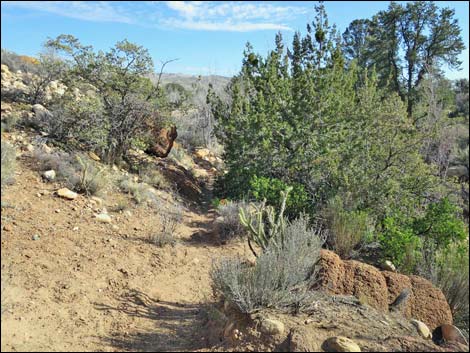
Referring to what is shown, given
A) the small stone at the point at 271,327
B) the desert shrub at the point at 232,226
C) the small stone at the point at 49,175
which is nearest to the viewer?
the small stone at the point at 271,327

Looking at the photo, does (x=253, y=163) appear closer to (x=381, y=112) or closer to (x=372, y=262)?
(x=381, y=112)

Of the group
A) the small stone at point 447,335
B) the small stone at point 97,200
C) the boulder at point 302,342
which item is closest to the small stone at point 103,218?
the small stone at point 97,200

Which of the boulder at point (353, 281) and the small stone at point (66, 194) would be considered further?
the small stone at point (66, 194)

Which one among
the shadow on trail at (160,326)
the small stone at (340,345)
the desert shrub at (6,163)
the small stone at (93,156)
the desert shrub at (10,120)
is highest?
the desert shrub at (10,120)

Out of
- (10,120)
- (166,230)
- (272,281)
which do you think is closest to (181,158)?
(10,120)

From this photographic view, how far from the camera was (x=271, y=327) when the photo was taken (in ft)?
12.2

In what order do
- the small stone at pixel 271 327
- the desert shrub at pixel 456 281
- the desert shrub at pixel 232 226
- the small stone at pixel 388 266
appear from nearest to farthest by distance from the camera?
the small stone at pixel 271 327 → the desert shrub at pixel 456 281 → the small stone at pixel 388 266 → the desert shrub at pixel 232 226

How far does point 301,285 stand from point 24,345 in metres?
2.51

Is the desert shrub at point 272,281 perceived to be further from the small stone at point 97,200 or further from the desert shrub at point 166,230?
the small stone at point 97,200

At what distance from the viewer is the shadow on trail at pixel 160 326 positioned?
13.1ft

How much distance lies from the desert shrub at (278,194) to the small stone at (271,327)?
4.47 m

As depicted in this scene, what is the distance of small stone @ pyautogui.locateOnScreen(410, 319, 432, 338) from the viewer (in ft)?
13.7

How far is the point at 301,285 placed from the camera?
4.27 m

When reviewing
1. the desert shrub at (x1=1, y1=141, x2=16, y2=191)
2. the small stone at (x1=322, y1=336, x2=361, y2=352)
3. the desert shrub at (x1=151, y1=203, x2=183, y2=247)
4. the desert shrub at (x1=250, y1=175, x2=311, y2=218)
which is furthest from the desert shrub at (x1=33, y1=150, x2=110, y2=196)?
the small stone at (x1=322, y1=336, x2=361, y2=352)
